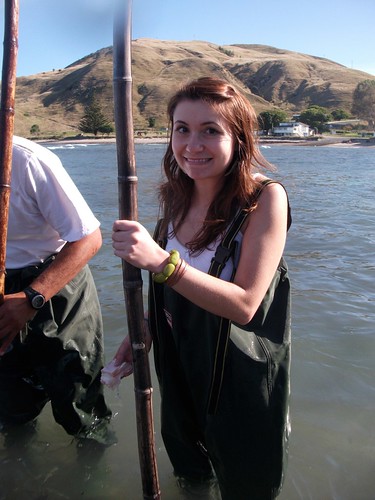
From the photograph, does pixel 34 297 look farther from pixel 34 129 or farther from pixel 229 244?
pixel 34 129

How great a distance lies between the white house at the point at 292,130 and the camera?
418 feet

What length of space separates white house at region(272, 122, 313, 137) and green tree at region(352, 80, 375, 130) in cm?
3500

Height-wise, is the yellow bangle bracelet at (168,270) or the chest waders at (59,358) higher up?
the yellow bangle bracelet at (168,270)

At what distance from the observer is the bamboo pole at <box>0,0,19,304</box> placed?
2086 millimetres

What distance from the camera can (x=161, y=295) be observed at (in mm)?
2445

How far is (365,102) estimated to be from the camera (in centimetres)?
16088

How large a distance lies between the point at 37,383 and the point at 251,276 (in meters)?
1.96

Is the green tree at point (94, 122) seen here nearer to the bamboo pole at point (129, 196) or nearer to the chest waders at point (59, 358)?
the chest waders at point (59, 358)

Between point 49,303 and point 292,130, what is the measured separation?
131580 millimetres

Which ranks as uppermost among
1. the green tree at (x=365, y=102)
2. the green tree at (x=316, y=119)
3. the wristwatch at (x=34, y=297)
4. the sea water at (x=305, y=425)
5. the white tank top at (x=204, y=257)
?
the green tree at (x=365, y=102)

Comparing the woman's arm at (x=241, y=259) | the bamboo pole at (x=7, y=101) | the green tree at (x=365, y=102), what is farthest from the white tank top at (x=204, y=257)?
the green tree at (x=365, y=102)

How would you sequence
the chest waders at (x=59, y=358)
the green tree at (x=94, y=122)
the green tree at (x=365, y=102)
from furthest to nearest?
the green tree at (x=365, y=102) < the green tree at (x=94, y=122) < the chest waders at (x=59, y=358)

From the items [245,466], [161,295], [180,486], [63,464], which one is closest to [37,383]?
[63,464]

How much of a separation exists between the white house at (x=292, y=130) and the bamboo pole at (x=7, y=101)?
425ft
